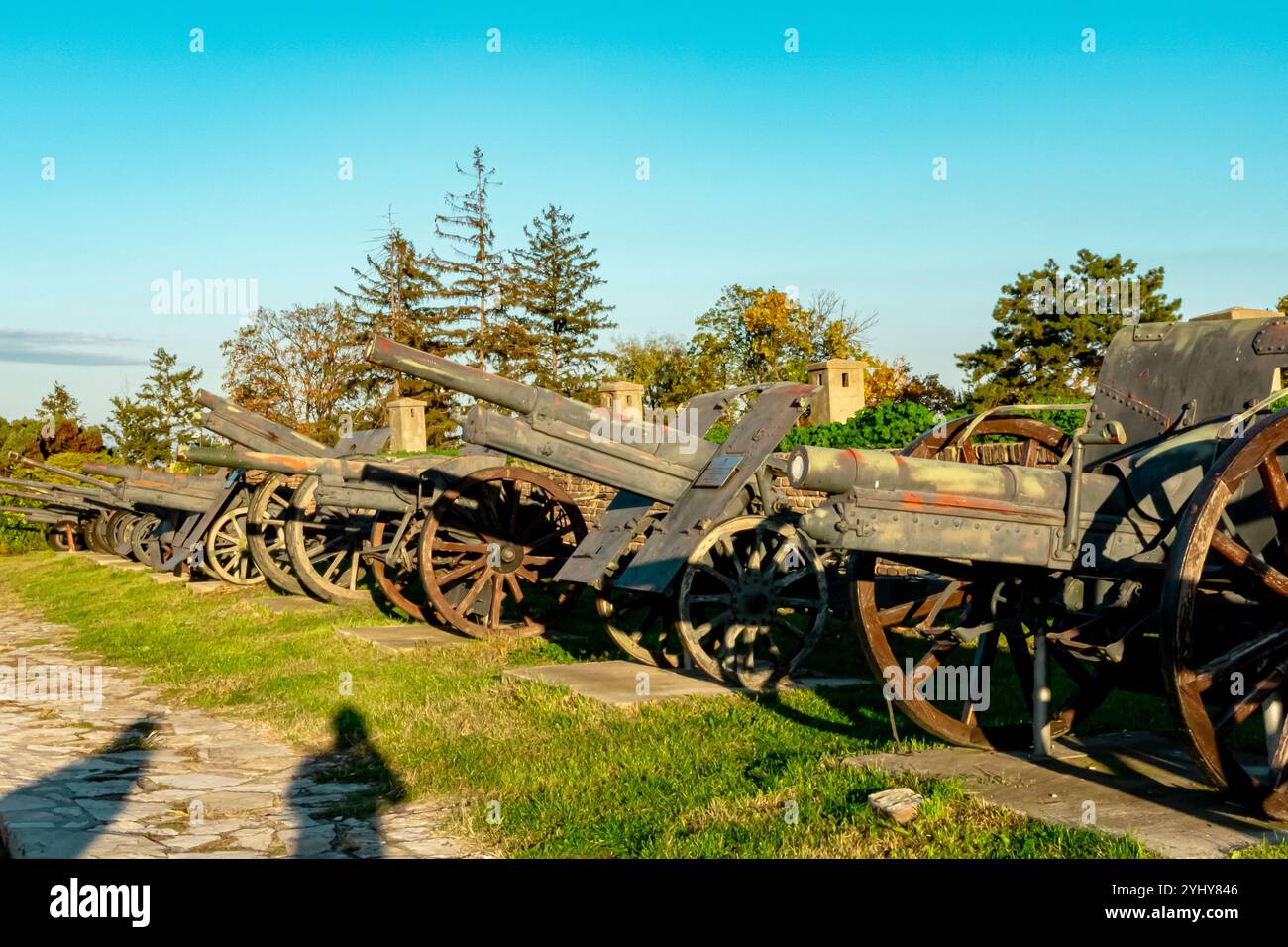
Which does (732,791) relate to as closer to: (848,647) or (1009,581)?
(1009,581)

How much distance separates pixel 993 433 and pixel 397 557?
269 inches

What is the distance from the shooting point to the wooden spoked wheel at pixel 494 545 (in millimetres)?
11359

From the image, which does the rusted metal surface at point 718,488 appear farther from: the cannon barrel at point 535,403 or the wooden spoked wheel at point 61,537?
the wooden spoked wheel at point 61,537

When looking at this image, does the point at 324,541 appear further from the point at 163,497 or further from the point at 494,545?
the point at 163,497

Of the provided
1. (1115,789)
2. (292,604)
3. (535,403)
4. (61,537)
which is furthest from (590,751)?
(61,537)

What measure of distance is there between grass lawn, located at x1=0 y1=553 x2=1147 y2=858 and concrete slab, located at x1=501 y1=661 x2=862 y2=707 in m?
0.13

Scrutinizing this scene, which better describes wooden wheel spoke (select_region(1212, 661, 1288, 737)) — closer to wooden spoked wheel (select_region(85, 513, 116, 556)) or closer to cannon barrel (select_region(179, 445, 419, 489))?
cannon barrel (select_region(179, 445, 419, 489))

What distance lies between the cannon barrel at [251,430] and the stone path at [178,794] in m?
5.63

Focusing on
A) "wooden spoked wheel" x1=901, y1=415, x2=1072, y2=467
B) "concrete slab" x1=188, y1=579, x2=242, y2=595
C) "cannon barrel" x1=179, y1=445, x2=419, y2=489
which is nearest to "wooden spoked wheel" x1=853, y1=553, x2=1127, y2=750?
"wooden spoked wheel" x1=901, y1=415, x2=1072, y2=467

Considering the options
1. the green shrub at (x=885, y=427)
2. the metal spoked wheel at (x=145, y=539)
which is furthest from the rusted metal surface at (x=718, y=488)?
the metal spoked wheel at (x=145, y=539)

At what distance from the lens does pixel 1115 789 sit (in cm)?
532
